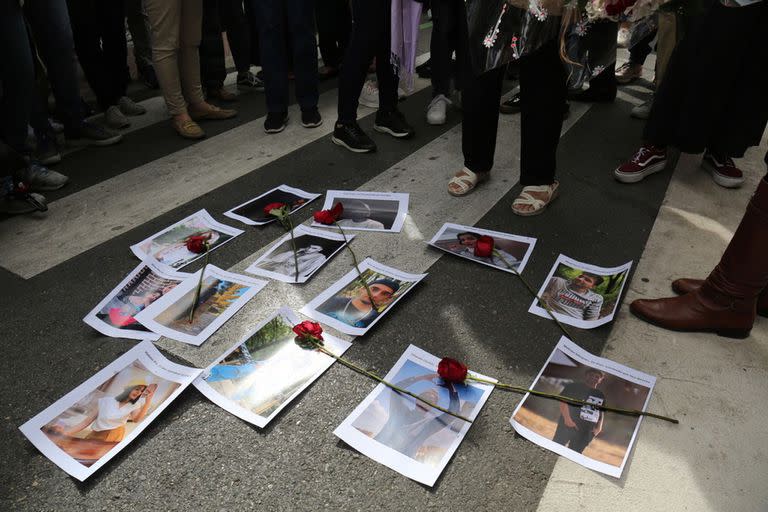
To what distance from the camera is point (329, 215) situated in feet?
7.46

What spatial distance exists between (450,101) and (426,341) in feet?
7.60

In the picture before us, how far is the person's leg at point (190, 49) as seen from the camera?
2.89 metres

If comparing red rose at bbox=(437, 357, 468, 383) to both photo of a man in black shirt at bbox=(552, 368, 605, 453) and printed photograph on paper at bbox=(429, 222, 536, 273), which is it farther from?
printed photograph on paper at bbox=(429, 222, 536, 273)

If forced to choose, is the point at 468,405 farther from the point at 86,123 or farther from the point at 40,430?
the point at 86,123

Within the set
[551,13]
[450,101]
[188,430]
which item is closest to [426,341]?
[188,430]

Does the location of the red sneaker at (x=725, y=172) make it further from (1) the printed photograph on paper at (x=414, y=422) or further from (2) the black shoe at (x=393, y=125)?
(1) the printed photograph on paper at (x=414, y=422)

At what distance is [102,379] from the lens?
1.54m

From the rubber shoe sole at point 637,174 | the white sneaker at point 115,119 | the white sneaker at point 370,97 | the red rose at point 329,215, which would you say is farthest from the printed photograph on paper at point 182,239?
the rubber shoe sole at point 637,174

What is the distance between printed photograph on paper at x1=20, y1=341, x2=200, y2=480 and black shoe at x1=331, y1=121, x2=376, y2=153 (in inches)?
66.2

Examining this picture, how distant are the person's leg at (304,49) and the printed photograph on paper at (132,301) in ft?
5.26

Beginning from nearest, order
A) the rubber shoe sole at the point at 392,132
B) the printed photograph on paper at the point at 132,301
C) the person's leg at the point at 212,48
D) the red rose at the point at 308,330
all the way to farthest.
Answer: the red rose at the point at 308,330, the printed photograph on paper at the point at 132,301, the rubber shoe sole at the point at 392,132, the person's leg at the point at 212,48

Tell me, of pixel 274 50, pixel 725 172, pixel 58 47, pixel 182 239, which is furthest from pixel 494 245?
pixel 58 47

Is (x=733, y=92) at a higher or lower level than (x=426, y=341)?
higher

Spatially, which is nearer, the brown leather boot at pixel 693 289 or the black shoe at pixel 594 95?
the brown leather boot at pixel 693 289
